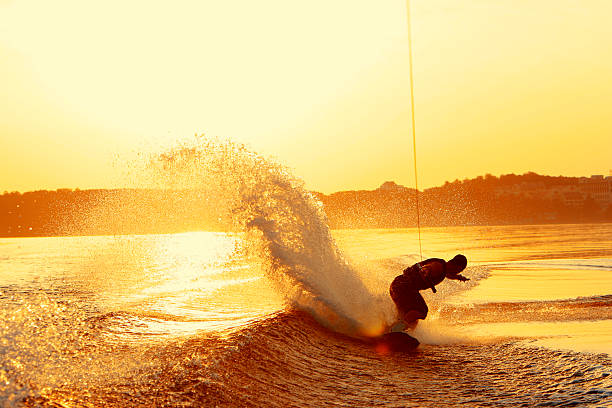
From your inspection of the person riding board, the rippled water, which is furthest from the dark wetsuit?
the rippled water

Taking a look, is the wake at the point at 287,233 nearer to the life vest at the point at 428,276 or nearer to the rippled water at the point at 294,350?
the rippled water at the point at 294,350

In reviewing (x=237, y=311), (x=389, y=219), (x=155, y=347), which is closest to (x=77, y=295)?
(x=237, y=311)

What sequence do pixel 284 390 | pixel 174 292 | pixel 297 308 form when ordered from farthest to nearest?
pixel 174 292 → pixel 297 308 → pixel 284 390

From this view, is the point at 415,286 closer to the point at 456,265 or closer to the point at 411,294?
the point at 411,294

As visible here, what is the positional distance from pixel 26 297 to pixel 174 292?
3.95m

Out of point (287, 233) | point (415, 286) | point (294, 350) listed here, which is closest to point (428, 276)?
point (415, 286)

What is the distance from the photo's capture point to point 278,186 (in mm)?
13531

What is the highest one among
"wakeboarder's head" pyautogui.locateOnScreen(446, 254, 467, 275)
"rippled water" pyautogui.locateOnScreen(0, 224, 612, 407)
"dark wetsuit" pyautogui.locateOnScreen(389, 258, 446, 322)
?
"wakeboarder's head" pyautogui.locateOnScreen(446, 254, 467, 275)

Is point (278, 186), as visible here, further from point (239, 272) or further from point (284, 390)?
point (239, 272)

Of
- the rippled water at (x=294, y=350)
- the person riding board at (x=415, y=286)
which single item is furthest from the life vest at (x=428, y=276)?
the rippled water at (x=294, y=350)

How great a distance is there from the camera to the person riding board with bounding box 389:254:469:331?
952 cm

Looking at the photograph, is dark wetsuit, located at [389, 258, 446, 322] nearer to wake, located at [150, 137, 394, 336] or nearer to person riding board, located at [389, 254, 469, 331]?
person riding board, located at [389, 254, 469, 331]

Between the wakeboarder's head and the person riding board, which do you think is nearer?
the wakeboarder's head

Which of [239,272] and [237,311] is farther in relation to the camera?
[239,272]
